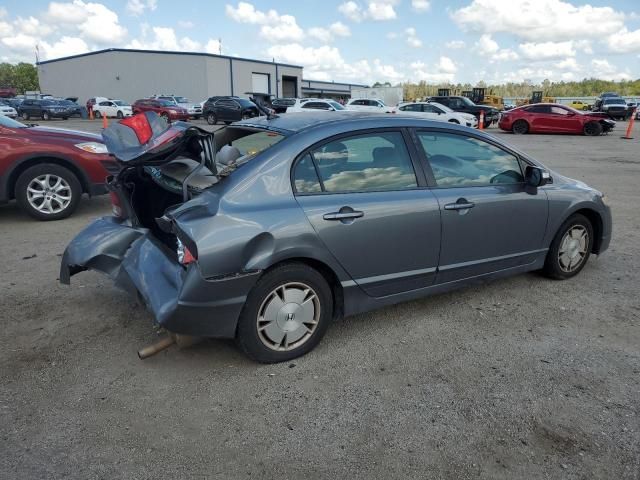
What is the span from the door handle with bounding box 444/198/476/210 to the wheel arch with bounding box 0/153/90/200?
16.5 ft

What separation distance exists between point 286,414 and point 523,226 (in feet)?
8.07

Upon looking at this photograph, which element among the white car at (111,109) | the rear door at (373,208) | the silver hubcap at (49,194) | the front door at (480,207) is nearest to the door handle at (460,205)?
the front door at (480,207)

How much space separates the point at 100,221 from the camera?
3834 mm

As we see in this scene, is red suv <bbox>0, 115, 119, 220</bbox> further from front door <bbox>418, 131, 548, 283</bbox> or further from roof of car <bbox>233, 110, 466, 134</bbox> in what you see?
front door <bbox>418, 131, 548, 283</bbox>

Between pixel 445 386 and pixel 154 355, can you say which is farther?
pixel 154 355

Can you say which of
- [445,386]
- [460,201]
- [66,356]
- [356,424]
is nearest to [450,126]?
[460,201]

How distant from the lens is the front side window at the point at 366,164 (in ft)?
10.4

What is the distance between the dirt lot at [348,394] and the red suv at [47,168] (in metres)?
2.40

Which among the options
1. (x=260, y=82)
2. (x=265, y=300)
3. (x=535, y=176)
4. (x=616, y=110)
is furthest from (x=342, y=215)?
(x=260, y=82)

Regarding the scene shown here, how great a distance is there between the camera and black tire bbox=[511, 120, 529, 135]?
2289cm

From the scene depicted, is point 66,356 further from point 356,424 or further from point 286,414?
point 356,424

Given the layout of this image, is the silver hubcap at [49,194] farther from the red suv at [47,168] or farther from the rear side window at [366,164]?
the rear side window at [366,164]

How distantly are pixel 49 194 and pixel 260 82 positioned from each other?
52.8m

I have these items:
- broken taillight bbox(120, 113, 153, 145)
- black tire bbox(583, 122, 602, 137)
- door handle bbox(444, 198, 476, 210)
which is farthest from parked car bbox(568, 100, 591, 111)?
broken taillight bbox(120, 113, 153, 145)
